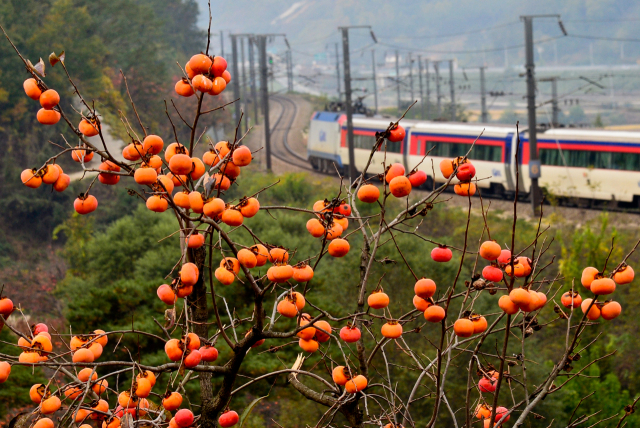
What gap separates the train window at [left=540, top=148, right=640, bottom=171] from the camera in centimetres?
2058

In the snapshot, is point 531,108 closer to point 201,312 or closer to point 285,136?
point 201,312

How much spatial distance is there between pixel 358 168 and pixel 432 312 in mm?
27164

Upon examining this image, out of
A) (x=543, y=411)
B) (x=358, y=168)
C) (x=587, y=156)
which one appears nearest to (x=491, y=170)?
(x=587, y=156)

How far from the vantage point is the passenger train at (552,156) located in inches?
824

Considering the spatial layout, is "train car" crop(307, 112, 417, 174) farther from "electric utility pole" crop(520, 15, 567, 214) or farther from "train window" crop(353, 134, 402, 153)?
"electric utility pole" crop(520, 15, 567, 214)

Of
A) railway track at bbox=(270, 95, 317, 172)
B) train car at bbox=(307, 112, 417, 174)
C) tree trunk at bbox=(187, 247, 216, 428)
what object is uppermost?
tree trunk at bbox=(187, 247, 216, 428)

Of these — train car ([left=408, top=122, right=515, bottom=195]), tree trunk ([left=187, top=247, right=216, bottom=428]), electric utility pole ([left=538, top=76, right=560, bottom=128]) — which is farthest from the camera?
electric utility pole ([left=538, top=76, right=560, bottom=128])

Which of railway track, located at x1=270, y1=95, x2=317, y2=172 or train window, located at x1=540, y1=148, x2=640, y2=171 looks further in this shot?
railway track, located at x1=270, y1=95, x2=317, y2=172

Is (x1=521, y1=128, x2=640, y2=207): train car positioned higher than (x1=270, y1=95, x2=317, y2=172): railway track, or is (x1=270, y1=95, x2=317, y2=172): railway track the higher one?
(x1=521, y1=128, x2=640, y2=207): train car

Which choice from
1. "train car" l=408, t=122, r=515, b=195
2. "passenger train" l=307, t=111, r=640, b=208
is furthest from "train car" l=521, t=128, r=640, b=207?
"train car" l=408, t=122, r=515, b=195

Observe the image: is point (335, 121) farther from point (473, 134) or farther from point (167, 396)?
point (167, 396)

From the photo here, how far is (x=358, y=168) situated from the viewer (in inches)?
1196

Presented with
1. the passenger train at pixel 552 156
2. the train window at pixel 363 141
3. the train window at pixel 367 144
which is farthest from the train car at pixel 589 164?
the train window at pixel 363 141

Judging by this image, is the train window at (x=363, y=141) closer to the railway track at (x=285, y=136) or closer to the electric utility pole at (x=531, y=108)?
the railway track at (x=285, y=136)
